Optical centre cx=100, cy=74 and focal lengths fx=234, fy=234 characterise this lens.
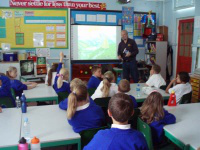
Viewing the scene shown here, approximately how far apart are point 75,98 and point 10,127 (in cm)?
70

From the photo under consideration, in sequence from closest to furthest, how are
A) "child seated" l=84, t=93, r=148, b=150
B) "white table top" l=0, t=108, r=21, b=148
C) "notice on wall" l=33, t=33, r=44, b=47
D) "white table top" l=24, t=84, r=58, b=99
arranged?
"child seated" l=84, t=93, r=148, b=150
"white table top" l=0, t=108, r=21, b=148
"white table top" l=24, t=84, r=58, b=99
"notice on wall" l=33, t=33, r=44, b=47

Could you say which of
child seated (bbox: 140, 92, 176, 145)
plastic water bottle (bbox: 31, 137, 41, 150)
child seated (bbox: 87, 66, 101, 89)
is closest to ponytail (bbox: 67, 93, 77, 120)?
plastic water bottle (bbox: 31, 137, 41, 150)

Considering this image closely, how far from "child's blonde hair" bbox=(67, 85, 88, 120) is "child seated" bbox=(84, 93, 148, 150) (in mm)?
709

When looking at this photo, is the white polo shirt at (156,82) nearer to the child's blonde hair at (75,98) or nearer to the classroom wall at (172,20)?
the child's blonde hair at (75,98)

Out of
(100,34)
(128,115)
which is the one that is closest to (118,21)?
(100,34)

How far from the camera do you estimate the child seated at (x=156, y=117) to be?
2272 millimetres

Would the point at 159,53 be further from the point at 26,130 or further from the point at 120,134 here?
the point at 120,134

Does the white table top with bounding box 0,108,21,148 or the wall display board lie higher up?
the wall display board

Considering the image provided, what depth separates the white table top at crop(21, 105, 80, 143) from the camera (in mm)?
2068

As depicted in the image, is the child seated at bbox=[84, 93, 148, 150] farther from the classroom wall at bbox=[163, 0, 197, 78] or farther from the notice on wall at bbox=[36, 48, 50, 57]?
the classroom wall at bbox=[163, 0, 197, 78]

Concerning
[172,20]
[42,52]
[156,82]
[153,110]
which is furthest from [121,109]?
[172,20]

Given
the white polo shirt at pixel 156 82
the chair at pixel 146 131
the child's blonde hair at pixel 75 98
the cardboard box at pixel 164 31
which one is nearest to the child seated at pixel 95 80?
the white polo shirt at pixel 156 82

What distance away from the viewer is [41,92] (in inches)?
150

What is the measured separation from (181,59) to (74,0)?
373cm
